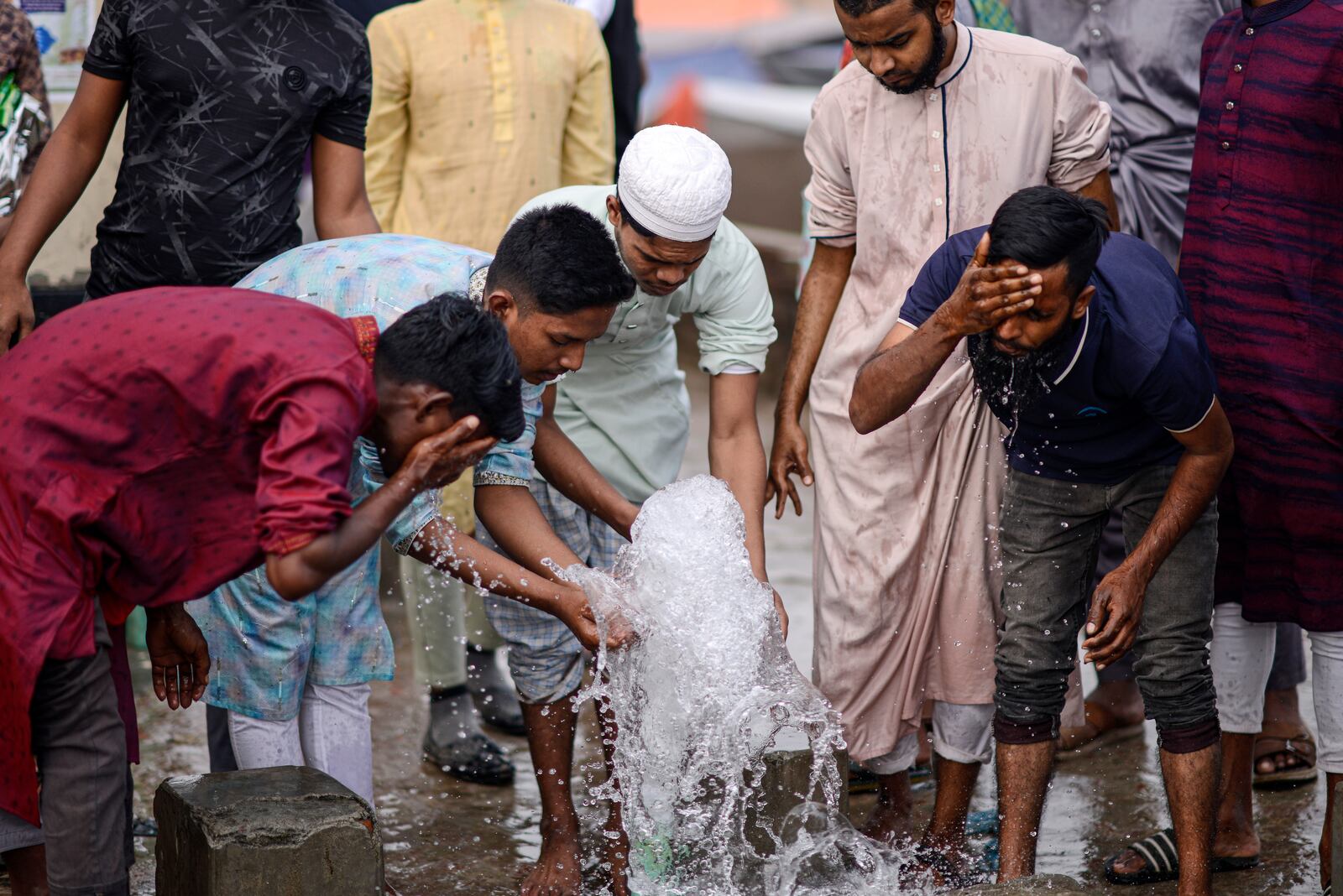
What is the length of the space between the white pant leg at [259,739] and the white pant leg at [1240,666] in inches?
89.2

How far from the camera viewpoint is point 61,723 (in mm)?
2793

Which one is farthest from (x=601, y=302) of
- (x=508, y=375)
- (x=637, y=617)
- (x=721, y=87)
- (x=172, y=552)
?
(x=721, y=87)

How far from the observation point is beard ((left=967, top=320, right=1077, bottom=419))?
10.5 ft

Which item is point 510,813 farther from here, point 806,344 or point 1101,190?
point 1101,190

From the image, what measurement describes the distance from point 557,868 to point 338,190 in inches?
70.1

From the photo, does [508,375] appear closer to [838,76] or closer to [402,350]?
[402,350]

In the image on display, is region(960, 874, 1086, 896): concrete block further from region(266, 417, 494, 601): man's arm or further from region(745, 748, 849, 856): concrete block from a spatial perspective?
region(266, 417, 494, 601): man's arm

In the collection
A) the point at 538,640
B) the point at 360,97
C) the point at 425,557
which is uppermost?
the point at 360,97

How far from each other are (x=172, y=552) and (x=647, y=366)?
1.51m

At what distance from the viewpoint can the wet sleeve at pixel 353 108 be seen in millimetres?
3820

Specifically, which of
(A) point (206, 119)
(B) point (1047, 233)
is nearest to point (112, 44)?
(A) point (206, 119)

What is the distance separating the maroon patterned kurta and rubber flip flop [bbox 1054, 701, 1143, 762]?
2731 mm

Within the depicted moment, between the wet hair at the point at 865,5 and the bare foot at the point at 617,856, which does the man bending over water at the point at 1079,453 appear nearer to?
the wet hair at the point at 865,5

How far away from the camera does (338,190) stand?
3.95m
